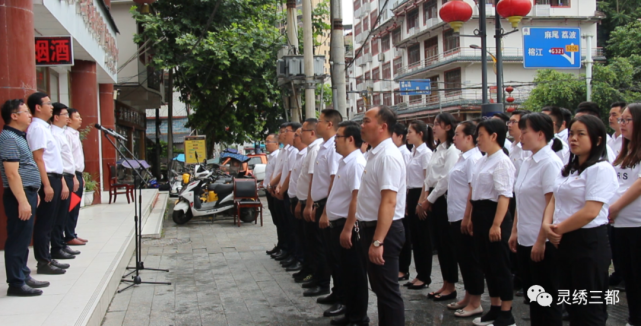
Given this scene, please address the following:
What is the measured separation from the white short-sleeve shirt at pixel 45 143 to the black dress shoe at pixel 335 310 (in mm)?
3224

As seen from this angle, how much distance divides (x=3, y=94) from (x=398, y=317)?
567 cm

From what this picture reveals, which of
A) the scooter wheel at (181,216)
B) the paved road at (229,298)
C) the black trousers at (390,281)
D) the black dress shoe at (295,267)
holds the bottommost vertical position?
the paved road at (229,298)

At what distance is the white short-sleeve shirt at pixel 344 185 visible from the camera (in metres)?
4.70

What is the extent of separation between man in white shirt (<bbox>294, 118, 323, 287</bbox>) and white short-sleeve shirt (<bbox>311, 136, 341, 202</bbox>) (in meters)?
0.30

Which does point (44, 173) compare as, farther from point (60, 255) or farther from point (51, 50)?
point (51, 50)

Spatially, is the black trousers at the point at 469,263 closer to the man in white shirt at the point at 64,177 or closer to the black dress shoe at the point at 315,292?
the black dress shoe at the point at 315,292

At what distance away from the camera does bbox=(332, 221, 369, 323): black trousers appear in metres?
4.78

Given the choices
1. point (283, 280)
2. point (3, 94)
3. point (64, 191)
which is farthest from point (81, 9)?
point (283, 280)

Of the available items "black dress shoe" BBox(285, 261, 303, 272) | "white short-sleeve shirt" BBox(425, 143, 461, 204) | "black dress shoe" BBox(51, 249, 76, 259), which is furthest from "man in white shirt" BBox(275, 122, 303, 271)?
"black dress shoe" BBox(51, 249, 76, 259)

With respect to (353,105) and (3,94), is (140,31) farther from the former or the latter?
(353,105)

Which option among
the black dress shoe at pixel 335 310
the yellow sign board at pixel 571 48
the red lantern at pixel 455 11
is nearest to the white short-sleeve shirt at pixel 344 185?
the black dress shoe at pixel 335 310

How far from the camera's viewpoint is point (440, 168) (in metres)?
5.90

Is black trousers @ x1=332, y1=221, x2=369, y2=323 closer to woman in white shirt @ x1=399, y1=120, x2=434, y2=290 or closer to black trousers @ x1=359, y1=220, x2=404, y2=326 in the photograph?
black trousers @ x1=359, y1=220, x2=404, y2=326

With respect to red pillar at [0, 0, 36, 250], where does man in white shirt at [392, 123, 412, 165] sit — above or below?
below
